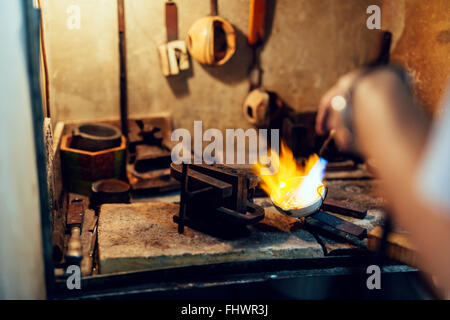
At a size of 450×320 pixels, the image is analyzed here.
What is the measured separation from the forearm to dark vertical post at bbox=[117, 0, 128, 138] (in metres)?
6.01

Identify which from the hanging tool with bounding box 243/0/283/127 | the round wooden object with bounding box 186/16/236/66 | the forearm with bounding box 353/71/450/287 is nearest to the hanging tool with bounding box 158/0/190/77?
the round wooden object with bounding box 186/16/236/66

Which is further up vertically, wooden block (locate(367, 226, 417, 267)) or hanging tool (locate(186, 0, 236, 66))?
hanging tool (locate(186, 0, 236, 66))

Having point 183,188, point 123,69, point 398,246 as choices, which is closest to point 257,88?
point 123,69

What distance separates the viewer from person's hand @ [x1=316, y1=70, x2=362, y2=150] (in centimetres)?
158

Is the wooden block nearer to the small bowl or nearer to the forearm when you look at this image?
the small bowl

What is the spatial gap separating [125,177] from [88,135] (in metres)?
0.91

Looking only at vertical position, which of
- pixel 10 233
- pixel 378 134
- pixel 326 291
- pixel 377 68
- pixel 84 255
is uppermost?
pixel 377 68

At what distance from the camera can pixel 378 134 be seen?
128cm

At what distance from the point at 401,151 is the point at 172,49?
20.2 ft

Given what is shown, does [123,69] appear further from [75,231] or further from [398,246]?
[398,246]

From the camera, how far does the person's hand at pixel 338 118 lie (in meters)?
1.58
